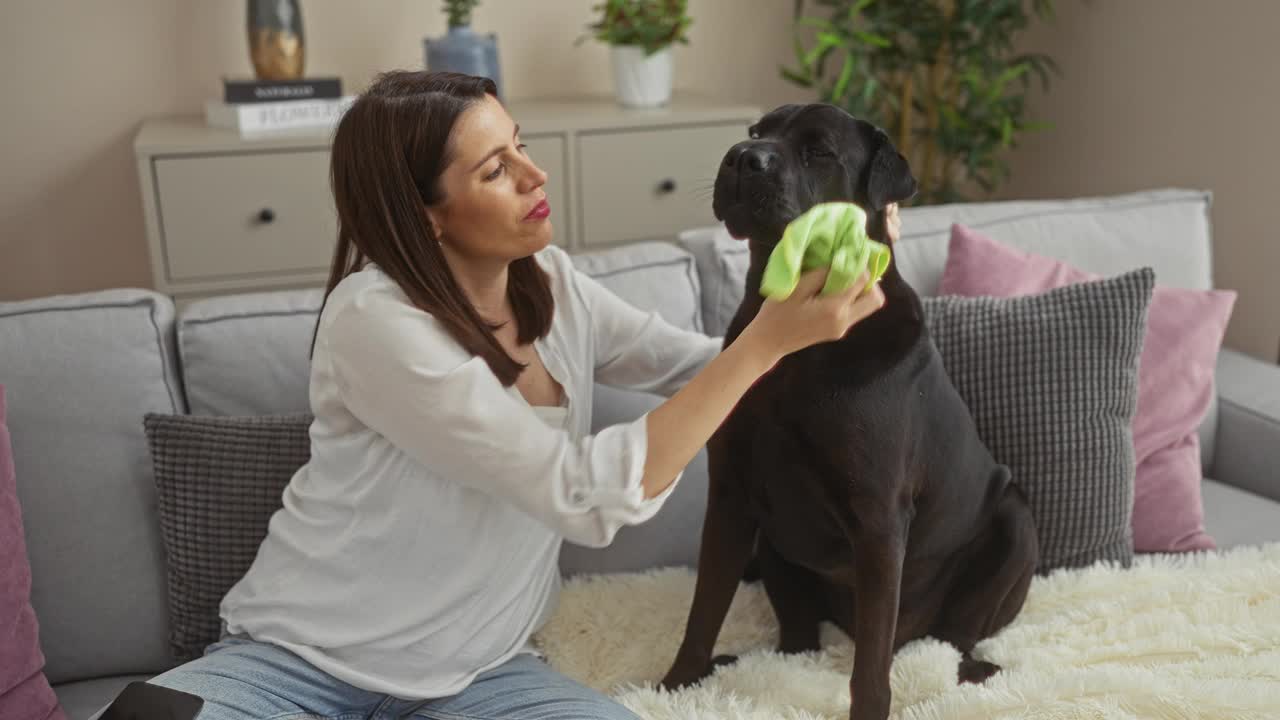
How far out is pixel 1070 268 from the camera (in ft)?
6.38

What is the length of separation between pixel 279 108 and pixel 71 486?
1408mm

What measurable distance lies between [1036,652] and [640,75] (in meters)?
1.86

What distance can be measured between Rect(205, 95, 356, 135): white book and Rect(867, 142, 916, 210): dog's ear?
1693mm

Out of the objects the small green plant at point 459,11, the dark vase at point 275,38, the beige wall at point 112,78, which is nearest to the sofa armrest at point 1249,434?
the small green plant at point 459,11

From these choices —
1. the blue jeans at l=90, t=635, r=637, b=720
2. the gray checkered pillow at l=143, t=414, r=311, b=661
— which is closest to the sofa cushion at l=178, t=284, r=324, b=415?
the gray checkered pillow at l=143, t=414, r=311, b=661

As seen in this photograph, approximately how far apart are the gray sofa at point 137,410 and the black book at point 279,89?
114cm

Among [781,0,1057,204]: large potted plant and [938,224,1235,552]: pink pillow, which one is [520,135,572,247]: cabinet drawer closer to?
[781,0,1057,204]: large potted plant

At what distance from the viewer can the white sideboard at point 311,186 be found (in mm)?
2652

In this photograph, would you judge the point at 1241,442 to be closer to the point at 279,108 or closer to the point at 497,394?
the point at 497,394

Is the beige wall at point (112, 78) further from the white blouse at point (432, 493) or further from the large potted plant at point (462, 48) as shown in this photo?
the white blouse at point (432, 493)

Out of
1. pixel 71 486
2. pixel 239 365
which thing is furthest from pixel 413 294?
pixel 71 486

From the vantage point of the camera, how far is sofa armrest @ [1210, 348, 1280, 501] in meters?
2.02

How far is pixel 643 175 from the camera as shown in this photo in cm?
295

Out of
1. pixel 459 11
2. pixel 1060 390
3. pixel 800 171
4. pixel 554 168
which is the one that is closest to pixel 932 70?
pixel 554 168
